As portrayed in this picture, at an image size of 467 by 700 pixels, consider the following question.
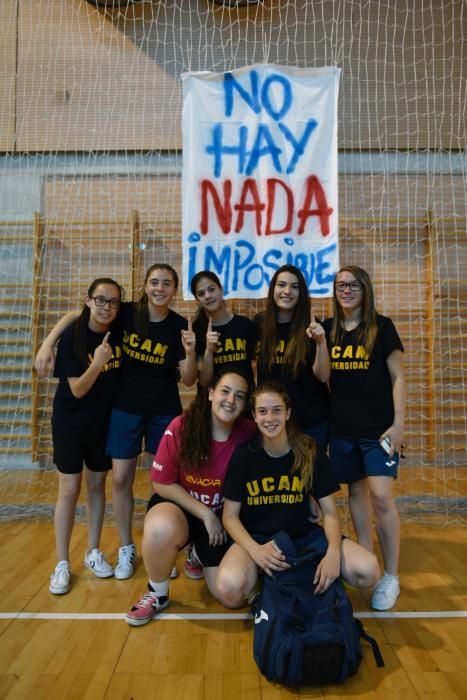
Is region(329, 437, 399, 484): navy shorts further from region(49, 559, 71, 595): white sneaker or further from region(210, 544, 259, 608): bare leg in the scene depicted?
region(49, 559, 71, 595): white sneaker

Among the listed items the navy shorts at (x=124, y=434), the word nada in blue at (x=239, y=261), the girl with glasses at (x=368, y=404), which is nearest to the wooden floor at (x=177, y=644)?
the girl with glasses at (x=368, y=404)

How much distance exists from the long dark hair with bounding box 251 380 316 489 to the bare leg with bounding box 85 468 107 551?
35.7 inches

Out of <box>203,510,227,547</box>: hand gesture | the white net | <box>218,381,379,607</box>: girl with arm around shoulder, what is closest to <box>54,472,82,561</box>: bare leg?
<box>203,510,227,547</box>: hand gesture

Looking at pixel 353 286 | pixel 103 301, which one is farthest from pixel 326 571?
pixel 103 301

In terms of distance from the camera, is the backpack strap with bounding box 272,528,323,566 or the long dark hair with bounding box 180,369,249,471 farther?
the long dark hair with bounding box 180,369,249,471

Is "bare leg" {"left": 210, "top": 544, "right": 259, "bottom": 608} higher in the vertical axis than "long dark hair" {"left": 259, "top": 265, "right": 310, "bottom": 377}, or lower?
lower

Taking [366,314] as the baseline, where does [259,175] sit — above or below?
above

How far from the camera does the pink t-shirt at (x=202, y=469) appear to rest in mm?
1973

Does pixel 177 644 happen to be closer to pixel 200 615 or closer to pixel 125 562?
pixel 200 615

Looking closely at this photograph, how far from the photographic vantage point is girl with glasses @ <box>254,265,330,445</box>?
215 cm

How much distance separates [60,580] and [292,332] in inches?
57.2

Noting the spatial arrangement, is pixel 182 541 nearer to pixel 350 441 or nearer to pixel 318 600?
pixel 318 600

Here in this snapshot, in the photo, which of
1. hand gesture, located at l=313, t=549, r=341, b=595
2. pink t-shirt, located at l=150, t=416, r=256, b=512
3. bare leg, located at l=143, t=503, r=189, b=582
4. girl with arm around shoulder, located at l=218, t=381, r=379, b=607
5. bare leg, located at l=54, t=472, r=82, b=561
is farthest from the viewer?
bare leg, located at l=54, t=472, r=82, b=561

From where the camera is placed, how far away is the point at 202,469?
198cm
